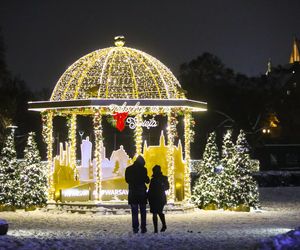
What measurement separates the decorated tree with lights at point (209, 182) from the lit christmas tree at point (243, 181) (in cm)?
87

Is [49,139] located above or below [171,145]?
above

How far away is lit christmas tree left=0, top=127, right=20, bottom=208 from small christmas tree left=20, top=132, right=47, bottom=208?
244mm

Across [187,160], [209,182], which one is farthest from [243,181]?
[187,160]

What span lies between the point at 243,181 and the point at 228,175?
1.97ft

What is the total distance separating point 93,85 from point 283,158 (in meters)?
41.0

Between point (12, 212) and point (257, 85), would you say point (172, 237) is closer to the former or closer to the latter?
point (12, 212)

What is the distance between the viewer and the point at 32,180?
88.4 ft

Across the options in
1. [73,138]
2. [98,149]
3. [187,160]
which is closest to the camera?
[98,149]

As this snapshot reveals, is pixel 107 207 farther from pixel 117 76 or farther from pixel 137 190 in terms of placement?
pixel 137 190

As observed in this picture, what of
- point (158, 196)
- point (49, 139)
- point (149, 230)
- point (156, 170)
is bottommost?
point (149, 230)

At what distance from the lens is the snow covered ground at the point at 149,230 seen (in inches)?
594

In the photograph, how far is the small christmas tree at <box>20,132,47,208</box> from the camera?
26667 millimetres

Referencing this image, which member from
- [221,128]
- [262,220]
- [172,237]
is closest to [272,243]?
[172,237]

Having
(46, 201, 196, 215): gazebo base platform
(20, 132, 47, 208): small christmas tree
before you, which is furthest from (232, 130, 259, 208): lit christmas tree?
(20, 132, 47, 208): small christmas tree
